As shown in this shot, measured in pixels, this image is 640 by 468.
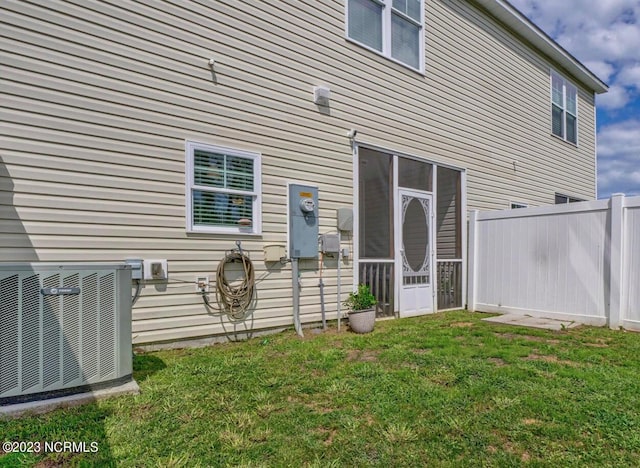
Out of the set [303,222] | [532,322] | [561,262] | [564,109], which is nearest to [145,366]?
[303,222]

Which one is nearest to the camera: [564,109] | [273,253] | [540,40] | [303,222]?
[273,253]

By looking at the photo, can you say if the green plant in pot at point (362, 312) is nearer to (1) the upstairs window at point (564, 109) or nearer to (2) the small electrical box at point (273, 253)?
(2) the small electrical box at point (273, 253)

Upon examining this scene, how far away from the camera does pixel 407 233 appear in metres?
6.14

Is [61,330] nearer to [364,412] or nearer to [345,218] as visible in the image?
[364,412]

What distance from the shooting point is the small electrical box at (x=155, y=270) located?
377cm

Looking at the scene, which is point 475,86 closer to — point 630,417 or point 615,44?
point 630,417

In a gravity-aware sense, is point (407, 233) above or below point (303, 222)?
below

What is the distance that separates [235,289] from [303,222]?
120cm

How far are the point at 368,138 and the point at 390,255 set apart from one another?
5.94 feet

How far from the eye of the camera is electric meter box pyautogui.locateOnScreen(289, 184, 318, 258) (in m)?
4.79

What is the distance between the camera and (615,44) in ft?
42.6

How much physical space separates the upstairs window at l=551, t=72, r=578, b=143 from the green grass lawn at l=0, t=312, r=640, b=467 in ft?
25.8

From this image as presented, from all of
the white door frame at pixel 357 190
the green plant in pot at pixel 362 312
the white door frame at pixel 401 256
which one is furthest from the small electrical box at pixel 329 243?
the white door frame at pixel 401 256

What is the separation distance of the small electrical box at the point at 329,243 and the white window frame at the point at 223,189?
3.07 feet
